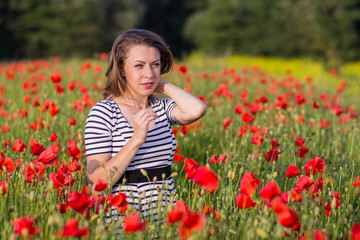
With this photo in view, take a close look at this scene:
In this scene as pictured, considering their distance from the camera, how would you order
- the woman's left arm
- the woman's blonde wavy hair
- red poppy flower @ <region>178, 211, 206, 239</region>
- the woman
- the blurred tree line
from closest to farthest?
1. red poppy flower @ <region>178, 211, 206, 239</region>
2. the woman
3. the woman's blonde wavy hair
4. the woman's left arm
5. the blurred tree line

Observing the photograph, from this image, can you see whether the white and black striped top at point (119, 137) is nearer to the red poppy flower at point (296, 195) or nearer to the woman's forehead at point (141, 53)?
the woman's forehead at point (141, 53)

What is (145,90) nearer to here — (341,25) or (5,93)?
(5,93)

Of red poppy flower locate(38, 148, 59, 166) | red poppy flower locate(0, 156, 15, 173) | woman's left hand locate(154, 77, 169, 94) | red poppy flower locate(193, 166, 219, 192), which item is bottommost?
red poppy flower locate(0, 156, 15, 173)

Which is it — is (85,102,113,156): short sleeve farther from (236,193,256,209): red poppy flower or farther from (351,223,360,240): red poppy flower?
(351,223,360,240): red poppy flower

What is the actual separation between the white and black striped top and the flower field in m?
0.16

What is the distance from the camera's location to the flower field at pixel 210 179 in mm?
1533

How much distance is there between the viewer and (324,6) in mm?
15297

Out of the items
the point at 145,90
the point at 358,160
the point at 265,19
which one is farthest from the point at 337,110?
the point at 265,19

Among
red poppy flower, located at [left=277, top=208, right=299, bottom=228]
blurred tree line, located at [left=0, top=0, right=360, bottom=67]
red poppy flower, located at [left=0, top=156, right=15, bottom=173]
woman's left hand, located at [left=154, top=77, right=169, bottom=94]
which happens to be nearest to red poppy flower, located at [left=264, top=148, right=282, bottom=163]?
woman's left hand, located at [left=154, top=77, right=169, bottom=94]

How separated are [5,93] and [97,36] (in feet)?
69.3

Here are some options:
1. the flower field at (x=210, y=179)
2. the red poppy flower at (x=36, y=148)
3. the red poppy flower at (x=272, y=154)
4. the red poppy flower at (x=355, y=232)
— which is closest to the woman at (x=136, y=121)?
the flower field at (x=210, y=179)

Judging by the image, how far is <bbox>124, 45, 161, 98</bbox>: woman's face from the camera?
2318mm

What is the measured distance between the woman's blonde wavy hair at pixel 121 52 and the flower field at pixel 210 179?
0.40 m

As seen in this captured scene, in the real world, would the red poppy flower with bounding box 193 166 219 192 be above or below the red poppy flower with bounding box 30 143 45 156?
above
